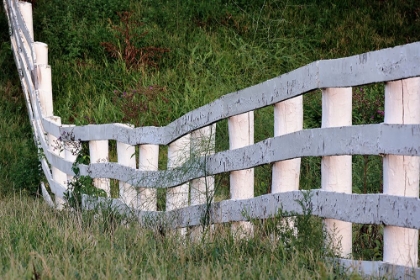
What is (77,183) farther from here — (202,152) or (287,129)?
(287,129)

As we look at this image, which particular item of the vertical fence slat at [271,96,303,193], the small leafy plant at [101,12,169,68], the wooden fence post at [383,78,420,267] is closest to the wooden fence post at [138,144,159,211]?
the vertical fence slat at [271,96,303,193]

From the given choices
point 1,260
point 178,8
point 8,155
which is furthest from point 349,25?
point 1,260

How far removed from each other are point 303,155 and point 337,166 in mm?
191

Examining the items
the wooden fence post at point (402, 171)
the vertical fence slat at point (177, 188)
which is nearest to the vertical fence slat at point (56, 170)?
the vertical fence slat at point (177, 188)

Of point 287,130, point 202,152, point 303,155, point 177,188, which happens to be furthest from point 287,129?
point 177,188

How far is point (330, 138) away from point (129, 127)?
2459 millimetres

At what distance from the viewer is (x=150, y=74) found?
10758 mm

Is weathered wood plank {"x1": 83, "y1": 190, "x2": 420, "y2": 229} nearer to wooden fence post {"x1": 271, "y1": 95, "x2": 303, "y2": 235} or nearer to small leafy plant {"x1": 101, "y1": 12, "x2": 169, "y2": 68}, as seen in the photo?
wooden fence post {"x1": 271, "y1": 95, "x2": 303, "y2": 235}

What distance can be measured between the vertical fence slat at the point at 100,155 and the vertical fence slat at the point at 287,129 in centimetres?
255

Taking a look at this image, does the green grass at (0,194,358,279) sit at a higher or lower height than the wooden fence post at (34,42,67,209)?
lower

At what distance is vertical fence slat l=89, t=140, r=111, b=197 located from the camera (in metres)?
6.44

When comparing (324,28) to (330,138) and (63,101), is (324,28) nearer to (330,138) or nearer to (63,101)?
(63,101)

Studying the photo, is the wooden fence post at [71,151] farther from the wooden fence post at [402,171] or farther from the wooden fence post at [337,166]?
the wooden fence post at [402,171]

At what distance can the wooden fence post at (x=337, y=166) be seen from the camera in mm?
3695
